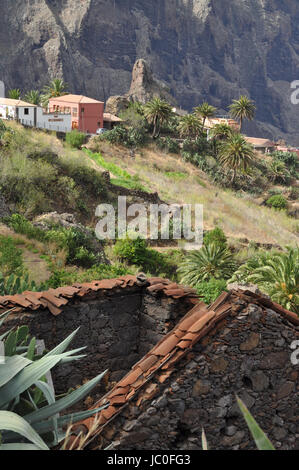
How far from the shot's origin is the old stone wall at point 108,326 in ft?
24.2

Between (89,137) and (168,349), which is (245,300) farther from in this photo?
(89,137)

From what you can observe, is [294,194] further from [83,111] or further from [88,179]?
[88,179]

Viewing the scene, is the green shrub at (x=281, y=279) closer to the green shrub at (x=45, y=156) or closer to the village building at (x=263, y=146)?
the green shrub at (x=45, y=156)

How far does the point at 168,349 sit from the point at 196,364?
0.33 metres

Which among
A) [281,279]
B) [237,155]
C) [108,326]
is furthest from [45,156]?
[108,326]

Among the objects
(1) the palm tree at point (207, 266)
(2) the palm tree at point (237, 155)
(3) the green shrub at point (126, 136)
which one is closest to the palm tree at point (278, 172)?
(2) the palm tree at point (237, 155)

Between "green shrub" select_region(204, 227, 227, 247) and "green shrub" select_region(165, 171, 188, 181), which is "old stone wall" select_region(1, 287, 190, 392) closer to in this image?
"green shrub" select_region(204, 227, 227, 247)

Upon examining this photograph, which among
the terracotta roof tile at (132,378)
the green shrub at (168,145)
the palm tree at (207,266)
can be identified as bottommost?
the palm tree at (207,266)

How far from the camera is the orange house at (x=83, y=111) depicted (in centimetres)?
6044

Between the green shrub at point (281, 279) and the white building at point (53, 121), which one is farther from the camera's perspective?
the white building at point (53, 121)

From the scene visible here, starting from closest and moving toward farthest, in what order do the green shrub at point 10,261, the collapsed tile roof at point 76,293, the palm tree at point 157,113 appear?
1. the collapsed tile roof at point 76,293
2. the green shrub at point 10,261
3. the palm tree at point 157,113

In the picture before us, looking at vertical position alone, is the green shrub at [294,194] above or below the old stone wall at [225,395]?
below

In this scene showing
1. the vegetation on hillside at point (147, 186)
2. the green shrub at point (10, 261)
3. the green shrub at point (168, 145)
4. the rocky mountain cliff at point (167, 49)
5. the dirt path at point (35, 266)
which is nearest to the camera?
the green shrub at point (10, 261)

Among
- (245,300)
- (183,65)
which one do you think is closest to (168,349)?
(245,300)
